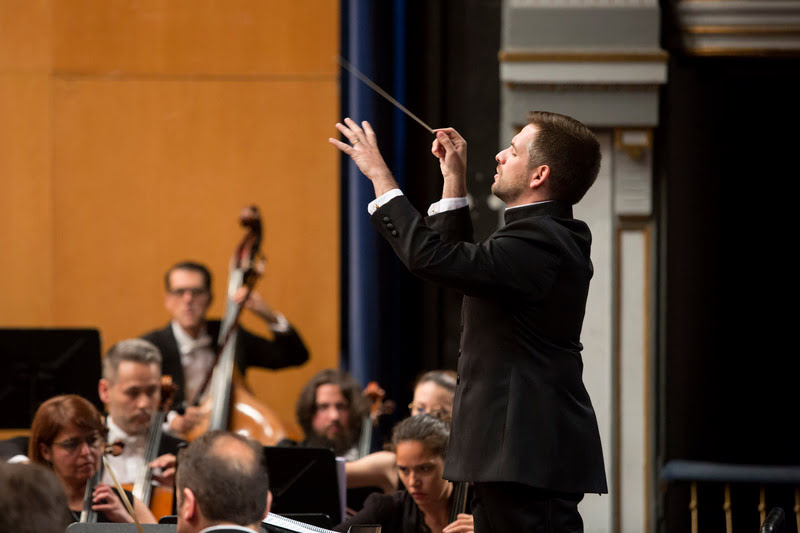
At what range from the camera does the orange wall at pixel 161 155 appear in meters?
5.47

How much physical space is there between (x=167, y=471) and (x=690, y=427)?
6.92 ft

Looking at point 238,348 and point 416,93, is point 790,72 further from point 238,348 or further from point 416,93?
point 238,348

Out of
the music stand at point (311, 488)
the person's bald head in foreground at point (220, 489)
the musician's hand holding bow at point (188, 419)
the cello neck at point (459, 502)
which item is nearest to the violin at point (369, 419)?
the musician's hand holding bow at point (188, 419)

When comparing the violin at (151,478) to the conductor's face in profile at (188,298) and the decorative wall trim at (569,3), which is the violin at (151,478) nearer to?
the conductor's face in profile at (188,298)

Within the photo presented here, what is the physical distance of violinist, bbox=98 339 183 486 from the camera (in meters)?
3.64

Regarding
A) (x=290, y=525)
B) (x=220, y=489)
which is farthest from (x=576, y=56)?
(x=220, y=489)

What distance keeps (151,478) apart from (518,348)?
1.74 metres

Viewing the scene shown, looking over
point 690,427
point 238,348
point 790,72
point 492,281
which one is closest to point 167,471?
point 238,348

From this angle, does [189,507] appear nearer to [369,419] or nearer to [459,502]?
[459,502]

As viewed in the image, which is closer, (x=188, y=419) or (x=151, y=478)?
(x=151, y=478)

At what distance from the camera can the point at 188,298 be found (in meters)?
4.56

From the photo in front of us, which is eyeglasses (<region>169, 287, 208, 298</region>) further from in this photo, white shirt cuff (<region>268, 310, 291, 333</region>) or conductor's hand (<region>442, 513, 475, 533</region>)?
conductor's hand (<region>442, 513, 475, 533</region>)

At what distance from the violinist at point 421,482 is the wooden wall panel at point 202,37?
2.86m

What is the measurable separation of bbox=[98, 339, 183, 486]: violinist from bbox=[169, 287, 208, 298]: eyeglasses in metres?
0.91
